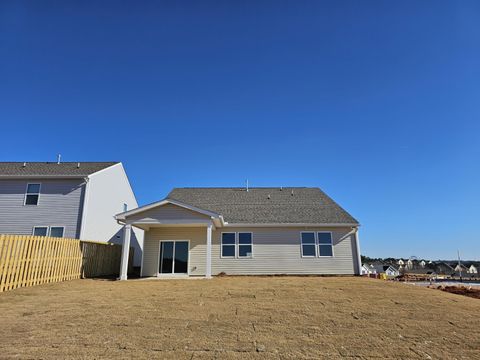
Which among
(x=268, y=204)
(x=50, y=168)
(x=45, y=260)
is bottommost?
(x=45, y=260)

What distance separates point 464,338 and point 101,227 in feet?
64.9

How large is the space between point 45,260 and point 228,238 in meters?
8.93

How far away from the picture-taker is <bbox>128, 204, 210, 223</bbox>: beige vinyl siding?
14797mm

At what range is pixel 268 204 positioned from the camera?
782 inches

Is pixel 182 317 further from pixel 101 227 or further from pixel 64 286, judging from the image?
pixel 101 227

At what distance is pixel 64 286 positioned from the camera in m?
10.8

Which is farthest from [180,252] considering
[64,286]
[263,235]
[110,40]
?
[110,40]

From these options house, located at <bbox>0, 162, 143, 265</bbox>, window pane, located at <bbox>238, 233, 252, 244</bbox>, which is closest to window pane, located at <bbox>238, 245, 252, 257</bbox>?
window pane, located at <bbox>238, 233, 252, 244</bbox>

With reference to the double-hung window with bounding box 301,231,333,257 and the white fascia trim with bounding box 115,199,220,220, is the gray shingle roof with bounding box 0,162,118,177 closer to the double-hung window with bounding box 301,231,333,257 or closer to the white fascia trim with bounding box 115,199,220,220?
the white fascia trim with bounding box 115,199,220,220

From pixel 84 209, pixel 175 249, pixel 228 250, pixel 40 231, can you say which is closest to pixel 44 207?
pixel 40 231

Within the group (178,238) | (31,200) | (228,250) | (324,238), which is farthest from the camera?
(31,200)

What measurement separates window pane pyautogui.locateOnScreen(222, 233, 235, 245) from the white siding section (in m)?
8.51

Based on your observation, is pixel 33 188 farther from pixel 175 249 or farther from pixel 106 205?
pixel 175 249

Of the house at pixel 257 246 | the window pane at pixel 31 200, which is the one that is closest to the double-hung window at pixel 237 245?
the house at pixel 257 246
